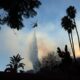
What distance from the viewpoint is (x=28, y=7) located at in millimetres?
29406

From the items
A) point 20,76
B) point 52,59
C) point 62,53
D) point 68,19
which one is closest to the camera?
point 20,76

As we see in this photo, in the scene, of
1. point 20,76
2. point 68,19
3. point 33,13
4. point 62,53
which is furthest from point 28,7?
point 68,19

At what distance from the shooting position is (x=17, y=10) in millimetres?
28672

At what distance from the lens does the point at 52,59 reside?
107 metres

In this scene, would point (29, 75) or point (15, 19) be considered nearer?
point (15, 19)

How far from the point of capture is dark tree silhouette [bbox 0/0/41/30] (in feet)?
93.2

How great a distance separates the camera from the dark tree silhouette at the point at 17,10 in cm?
2842

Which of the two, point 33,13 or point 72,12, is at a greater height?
point 72,12

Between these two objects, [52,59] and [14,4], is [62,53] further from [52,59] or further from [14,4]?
[52,59]

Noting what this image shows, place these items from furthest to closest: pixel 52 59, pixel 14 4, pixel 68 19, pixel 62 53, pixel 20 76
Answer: pixel 52 59 → pixel 68 19 → pixel 62 53 → pixel 20 76 → pixel 14 4

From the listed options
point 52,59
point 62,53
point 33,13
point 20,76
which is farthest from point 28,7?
point 52,59

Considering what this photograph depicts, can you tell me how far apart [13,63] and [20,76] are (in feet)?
108

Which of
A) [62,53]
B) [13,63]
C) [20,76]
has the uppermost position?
[13,63]

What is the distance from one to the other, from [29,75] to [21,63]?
106 feet
